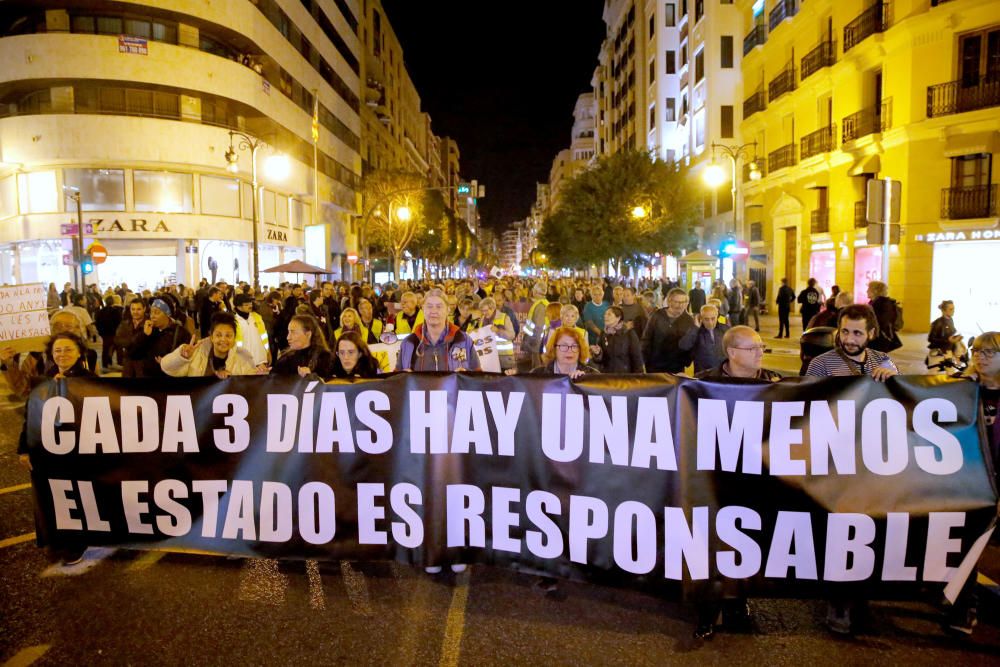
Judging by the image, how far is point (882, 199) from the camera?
10.7m

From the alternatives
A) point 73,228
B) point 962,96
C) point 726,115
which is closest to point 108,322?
point 73,228

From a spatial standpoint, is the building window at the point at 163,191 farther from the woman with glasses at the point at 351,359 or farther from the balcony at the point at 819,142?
the woman with glasses at the point at 351,359

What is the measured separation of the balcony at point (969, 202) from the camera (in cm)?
2091

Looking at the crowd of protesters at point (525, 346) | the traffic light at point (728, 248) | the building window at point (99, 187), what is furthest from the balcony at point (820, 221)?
the building window at point (99, 187)

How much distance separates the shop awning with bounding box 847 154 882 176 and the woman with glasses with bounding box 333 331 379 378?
2427 centimetres

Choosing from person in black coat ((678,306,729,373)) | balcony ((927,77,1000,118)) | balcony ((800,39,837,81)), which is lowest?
person in black coat ((678,306,729,373))

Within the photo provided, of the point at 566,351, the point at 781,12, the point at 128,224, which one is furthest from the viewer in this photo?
the point at 128,224

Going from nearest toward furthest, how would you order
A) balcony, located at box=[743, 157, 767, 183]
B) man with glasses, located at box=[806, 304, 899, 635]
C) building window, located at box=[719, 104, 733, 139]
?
man with glasses, located at box=[806, 304, 899, 635]
balcony, located at box=[743, 157, 767, 183]
building window, located at box=[719, 104, 733, 139]

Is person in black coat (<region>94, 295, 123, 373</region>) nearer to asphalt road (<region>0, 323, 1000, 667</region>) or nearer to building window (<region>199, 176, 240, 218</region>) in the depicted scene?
asphalt road (<region>0, 323, 1000, 667</region>)

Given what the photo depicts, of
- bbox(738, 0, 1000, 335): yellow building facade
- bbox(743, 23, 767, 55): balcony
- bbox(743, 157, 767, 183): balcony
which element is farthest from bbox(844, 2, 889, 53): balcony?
bbox(743, 23, 767, 55): balcony

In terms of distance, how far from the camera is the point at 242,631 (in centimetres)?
410

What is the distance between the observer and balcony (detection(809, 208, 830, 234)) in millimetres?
28547

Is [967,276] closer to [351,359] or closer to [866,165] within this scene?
[866,165]

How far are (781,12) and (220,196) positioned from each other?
28031 mm
